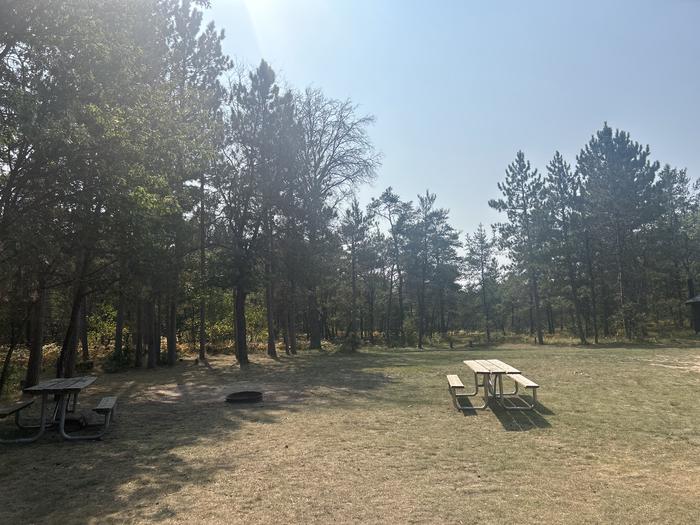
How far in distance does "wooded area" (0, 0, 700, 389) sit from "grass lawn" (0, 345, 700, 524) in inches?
A: 154

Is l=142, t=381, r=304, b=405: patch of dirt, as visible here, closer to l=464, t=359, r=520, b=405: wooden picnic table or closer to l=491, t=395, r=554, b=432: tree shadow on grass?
l=464, t=359, r=520, b=405: wooden picnic table

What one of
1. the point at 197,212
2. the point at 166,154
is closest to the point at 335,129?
the point at 197,212

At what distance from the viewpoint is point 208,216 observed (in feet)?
67.6

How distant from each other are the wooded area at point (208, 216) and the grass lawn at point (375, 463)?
3.90 meters

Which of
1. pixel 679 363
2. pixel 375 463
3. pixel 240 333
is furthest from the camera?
pixel 240 333

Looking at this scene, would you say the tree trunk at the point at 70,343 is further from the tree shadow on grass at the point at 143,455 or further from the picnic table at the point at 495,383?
the picnic table at the point at 495,383

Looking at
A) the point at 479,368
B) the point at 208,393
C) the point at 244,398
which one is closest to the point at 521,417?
the point at 479,368

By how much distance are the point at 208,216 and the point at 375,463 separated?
56.3 feet

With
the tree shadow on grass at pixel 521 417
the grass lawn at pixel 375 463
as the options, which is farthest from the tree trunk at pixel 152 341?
the tree shadow on grass at pixel 521 417

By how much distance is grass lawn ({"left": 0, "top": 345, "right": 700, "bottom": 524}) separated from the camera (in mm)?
4105

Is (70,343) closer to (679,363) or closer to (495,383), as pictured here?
(495,383)

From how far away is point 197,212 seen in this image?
1981 cm

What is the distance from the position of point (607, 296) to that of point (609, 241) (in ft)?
14.0

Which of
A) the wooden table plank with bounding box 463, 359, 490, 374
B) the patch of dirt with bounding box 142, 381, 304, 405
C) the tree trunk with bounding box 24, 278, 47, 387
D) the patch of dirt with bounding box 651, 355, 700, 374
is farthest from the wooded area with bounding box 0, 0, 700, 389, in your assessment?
the patch of dirt with bounding box 651, 355, 700, 374
